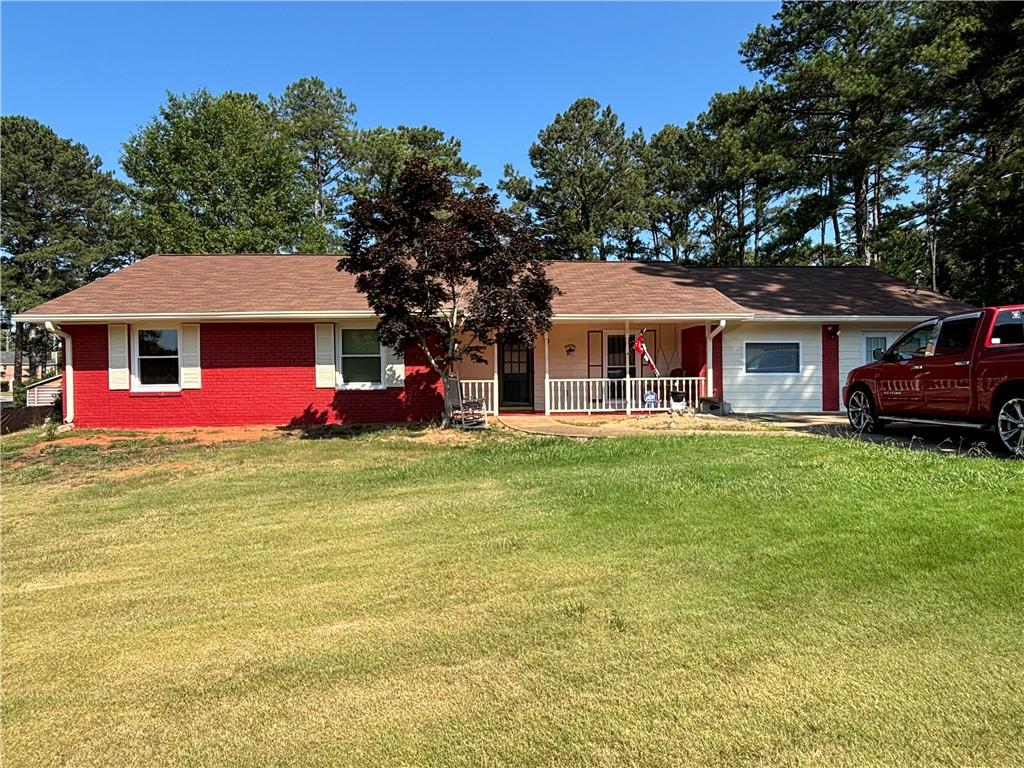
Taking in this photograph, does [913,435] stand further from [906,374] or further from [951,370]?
[951,370]

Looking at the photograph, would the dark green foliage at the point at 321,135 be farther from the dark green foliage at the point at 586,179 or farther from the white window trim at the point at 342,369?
the white window trim at the point at 342,369

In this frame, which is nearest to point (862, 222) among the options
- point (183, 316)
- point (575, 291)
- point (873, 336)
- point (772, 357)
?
point (873, 336)

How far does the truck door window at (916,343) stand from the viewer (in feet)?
30.2

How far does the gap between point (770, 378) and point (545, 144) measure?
24.5 m

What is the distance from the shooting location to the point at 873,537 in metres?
4.55

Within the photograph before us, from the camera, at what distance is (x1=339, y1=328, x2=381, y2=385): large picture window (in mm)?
14602

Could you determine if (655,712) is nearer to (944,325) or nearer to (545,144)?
(944,325)

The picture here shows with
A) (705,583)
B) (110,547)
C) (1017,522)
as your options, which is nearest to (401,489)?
(110,547)

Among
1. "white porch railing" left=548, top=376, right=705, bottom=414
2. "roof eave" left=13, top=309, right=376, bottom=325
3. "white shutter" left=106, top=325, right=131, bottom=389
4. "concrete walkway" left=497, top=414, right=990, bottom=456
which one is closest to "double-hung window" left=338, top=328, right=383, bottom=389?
"roof eave" left=13, top=309, right=376, bottom=325

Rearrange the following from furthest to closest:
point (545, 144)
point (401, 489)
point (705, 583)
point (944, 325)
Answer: point (545, 144) → point (944, 325) → point (401, 489) → point (705, 583)

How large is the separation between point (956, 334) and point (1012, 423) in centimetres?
157

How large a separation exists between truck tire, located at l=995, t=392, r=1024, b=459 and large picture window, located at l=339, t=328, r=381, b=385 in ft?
37.6

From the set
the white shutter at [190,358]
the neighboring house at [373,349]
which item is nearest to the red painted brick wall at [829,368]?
the neighboring house at [373,349]

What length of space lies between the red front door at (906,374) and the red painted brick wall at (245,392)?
9.33m
